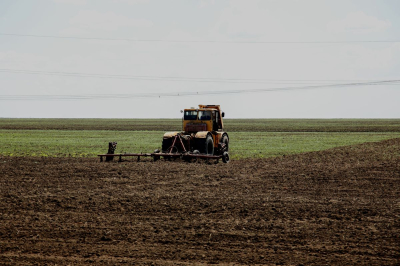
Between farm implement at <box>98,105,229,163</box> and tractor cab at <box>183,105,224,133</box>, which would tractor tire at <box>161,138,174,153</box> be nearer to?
farm implement at <box>98,105,229,163</box>

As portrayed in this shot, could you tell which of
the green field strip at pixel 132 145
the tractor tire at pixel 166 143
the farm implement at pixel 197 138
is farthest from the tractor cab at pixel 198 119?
the green field strip at pixel 132 145

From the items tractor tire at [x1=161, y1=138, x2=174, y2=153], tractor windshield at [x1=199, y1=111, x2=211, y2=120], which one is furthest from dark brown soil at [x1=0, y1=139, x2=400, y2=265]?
tractor windshield at [x1=199, y1=111, x2=211, y2=120]

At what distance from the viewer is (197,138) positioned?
25.1 meters

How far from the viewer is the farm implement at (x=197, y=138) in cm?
2498

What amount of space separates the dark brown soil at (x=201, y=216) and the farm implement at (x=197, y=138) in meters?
3.60

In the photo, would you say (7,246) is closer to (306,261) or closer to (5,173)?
(306,261)

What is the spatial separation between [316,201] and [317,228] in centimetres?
333

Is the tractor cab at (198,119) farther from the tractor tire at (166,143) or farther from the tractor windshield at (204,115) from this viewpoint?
the tractor tire at (166,143)

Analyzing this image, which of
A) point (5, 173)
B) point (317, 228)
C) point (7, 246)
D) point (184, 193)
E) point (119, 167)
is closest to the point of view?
point (7, 246)

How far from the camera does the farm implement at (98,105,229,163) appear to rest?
984 inches

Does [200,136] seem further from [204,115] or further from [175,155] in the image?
[175,155]

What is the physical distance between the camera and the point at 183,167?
2250 cm

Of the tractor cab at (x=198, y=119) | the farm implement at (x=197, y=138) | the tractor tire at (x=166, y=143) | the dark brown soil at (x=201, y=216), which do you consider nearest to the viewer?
the dark brown soil at (x=201, y=216)

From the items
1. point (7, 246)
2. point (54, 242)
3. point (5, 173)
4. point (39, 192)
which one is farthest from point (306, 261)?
point (5, 173)
